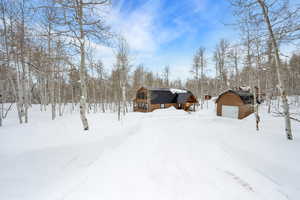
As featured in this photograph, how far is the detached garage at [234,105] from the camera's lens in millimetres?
12737

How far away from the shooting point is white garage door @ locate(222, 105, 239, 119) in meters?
12.9

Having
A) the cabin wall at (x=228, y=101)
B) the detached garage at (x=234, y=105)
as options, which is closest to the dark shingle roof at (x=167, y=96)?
the cabin wall at (x=228, y=101)

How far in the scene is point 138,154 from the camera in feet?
13.5

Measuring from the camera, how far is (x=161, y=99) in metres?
21.0

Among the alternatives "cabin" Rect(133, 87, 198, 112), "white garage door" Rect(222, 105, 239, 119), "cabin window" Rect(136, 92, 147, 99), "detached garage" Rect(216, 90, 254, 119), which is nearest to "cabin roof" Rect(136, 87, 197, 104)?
"cabin" Rect(133, 87, 198, 112)

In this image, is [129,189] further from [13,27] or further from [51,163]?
[13,27]

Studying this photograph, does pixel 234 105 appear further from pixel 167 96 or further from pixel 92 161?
pixel 92 161

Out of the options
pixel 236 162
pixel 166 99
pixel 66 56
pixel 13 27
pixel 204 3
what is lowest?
pixel 236 162

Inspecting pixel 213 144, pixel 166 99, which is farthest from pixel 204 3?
pixel 166 99

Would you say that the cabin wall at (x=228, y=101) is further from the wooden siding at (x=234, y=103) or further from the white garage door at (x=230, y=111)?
the white garage door at (x=230, y=111)

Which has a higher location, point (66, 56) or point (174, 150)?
point (66, 56)

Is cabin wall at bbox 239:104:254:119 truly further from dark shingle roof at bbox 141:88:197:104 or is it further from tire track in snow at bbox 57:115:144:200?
tire track in snow at bbox 57:115:144:200

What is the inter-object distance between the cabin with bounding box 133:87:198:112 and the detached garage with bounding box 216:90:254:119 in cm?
656

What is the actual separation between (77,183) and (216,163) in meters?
3.91
